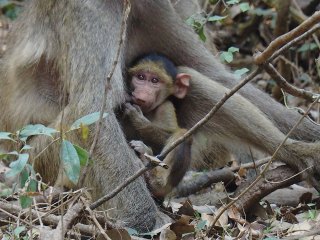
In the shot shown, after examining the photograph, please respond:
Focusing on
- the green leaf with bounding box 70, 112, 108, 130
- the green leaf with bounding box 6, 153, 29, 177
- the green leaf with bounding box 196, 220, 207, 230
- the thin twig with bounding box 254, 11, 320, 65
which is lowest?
the green leaf with bounding box 196, 220, 207, 230

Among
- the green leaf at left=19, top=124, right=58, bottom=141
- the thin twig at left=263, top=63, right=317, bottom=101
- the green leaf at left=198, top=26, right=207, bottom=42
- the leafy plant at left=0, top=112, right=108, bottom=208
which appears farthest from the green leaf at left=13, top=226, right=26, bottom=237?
the green leaf at left=198, top=26, right=207, bottom=42

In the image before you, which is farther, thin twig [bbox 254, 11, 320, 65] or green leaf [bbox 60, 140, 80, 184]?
green leaf [bbox 60, 140, 80, 184]

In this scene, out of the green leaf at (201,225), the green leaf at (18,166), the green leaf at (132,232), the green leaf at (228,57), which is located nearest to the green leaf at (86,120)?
the green leaf at (18,166)

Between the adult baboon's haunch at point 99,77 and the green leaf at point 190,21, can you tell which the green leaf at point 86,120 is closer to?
the adult baboon's haunch at point 99,77

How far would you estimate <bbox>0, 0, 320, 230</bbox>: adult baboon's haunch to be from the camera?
4.18 metres

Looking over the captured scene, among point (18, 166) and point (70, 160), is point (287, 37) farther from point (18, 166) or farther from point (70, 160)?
point (18, 166)

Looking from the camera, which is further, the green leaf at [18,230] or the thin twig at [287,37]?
the green leaf at [18,230]

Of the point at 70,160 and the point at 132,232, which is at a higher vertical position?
the point at 70,160

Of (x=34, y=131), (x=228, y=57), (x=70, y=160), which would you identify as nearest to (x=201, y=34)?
(x=228, y=57)

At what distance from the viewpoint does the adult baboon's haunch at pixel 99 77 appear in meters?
4.18

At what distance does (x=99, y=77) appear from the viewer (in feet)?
13.9

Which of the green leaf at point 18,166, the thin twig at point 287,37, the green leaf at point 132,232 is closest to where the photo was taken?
the thin twig at point 287,37

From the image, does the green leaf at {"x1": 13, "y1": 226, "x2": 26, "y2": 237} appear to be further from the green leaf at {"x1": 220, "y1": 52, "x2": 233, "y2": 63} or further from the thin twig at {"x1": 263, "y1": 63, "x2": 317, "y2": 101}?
the green leaf at {"x1": 220, "y1": 52, "x2": 233, "y2": 63}

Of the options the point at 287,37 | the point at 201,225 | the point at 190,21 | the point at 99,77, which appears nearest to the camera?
the point at 287,37
